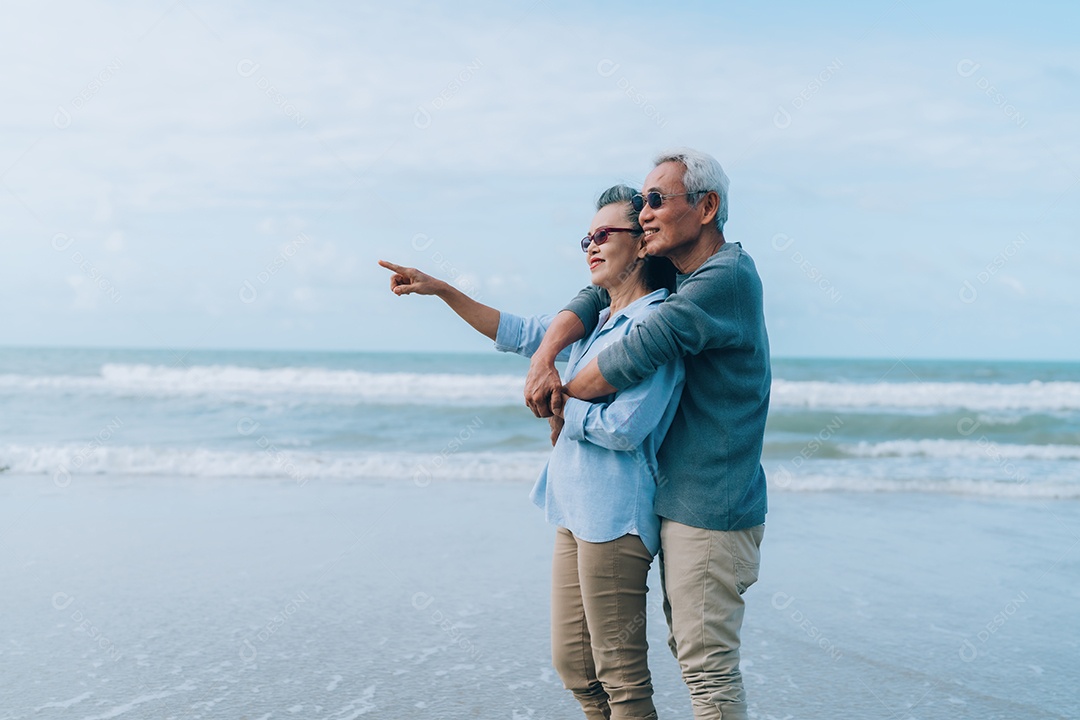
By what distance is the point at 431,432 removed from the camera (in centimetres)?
1327

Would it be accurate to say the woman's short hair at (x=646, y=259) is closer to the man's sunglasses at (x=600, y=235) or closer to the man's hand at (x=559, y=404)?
the man's sunglasses at (x=600, y=235)

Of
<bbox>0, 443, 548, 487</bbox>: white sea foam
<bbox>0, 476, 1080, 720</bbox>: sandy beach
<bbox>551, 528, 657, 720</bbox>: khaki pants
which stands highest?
<bbox>551, 528, 657, 720</bbox>: khaki pants

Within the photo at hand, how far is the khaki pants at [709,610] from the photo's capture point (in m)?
2.16

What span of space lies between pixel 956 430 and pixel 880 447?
3264 millimetres

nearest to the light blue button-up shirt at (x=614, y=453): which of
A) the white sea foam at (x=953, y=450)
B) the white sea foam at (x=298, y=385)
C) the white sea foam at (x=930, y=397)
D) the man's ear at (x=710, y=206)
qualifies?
the man's ear at (x=710, y=206)

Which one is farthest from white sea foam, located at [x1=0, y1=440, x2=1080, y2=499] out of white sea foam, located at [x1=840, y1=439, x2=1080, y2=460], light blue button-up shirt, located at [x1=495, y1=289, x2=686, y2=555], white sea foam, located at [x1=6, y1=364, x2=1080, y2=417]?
white sea foam, located at [x1=6, y1=364, x2=1080, y2=417]

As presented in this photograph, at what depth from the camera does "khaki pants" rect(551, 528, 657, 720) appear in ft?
7.38

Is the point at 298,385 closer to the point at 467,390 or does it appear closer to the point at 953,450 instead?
the point at 467,390

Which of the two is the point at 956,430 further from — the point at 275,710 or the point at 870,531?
the point at 275,710

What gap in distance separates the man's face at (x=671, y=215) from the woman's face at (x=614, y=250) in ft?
A: 0.34

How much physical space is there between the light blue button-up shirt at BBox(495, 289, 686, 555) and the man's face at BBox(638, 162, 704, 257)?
0.16m

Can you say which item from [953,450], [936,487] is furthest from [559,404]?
[953,450]

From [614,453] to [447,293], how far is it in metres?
0.76

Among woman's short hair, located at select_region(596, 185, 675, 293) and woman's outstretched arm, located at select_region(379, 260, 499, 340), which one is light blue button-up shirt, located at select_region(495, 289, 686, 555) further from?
woman's outstretched arm, located at select_region(379, 260, 499, 340)
